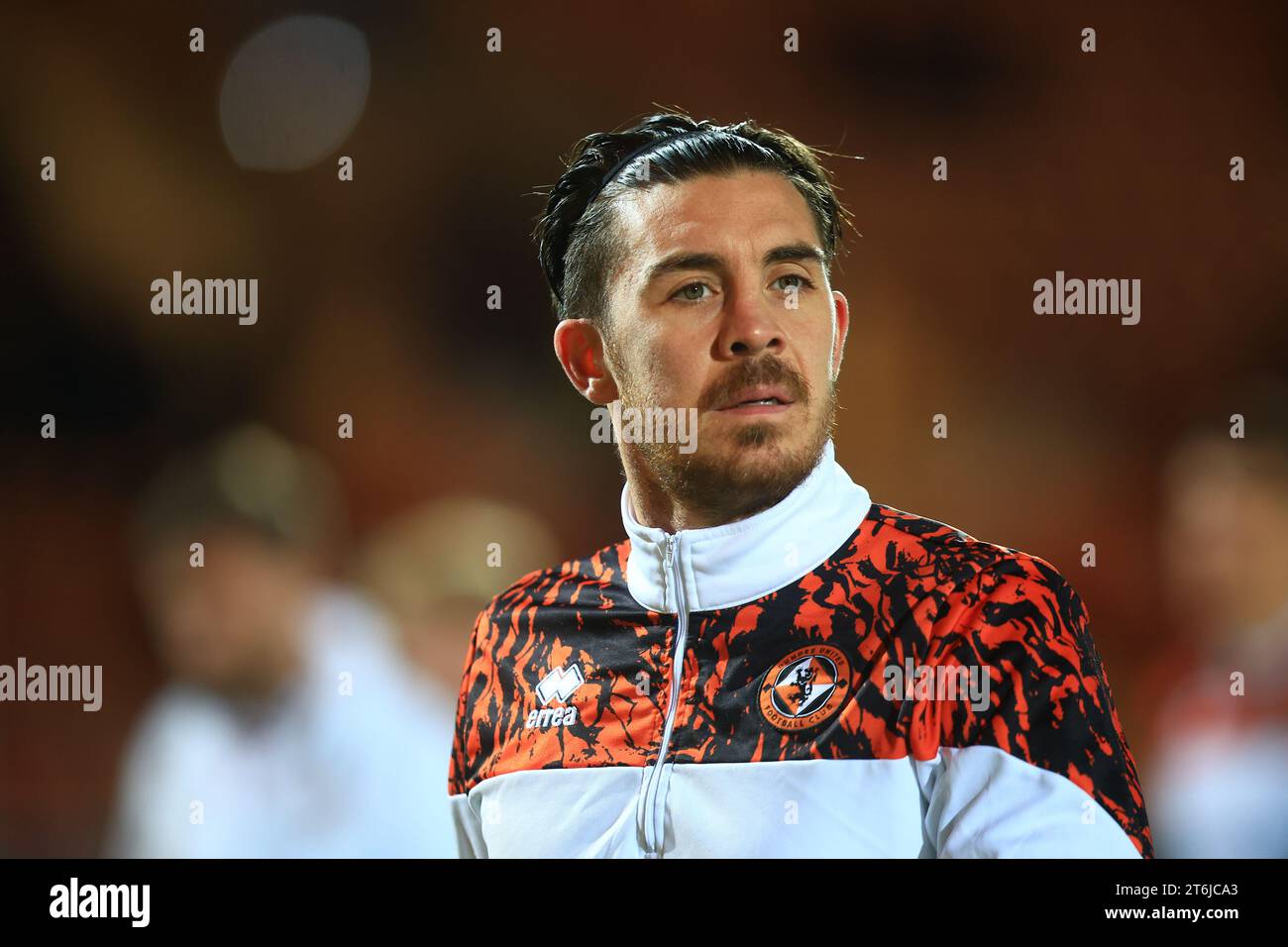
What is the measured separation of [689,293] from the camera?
7.58 ft

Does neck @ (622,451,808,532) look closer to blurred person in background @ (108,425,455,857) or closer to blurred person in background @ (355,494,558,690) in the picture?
blurred person in background @ (355,494,558,690)

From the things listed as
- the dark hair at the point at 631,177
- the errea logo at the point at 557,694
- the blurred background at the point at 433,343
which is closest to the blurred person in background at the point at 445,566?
the blurred background at the point at 433,343

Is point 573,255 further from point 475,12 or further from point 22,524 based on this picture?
point 22,524

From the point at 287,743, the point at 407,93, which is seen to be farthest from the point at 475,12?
the point at 287,743

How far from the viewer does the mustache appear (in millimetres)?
2264

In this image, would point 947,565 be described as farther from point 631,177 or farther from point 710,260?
point 631,177

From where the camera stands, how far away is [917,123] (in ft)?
8.98

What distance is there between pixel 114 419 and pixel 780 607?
5.57 feet

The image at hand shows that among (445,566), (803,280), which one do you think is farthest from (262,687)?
(803,280)

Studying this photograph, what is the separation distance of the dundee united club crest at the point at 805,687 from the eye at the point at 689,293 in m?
0.70

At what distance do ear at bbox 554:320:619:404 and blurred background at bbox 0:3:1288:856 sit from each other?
0.48 feet

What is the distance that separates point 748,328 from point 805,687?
679 mm

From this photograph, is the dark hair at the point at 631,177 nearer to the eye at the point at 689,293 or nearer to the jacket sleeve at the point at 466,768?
the eye at the point at 689,293

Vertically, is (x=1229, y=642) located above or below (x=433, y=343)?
below
